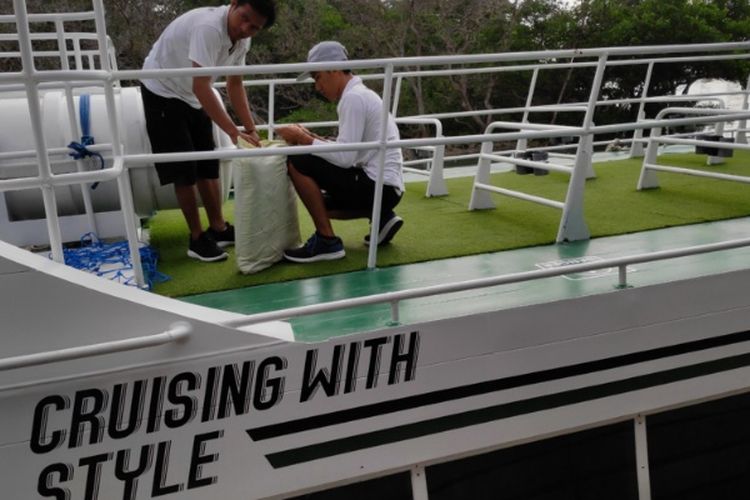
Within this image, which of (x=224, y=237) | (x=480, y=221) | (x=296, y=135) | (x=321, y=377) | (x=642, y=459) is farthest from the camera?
(x=480, y=221)

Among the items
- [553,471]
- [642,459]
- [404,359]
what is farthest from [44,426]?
[642,459]

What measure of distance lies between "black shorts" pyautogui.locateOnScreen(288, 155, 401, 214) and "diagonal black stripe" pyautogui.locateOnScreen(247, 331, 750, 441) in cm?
119

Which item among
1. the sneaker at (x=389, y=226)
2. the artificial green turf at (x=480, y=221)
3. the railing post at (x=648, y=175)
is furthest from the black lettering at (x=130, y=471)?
the railing post at (x=648, y=175)

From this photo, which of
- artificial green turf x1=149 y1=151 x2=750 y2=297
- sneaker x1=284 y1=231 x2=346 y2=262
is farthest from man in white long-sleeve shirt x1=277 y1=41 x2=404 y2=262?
artificial green turf x1=149 y1=151 x2=750 y2=297

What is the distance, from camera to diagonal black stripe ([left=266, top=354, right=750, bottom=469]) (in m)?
2.59

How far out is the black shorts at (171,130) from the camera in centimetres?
344

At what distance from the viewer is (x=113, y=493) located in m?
2.39

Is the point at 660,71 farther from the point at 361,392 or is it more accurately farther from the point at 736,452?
the point at 361,392

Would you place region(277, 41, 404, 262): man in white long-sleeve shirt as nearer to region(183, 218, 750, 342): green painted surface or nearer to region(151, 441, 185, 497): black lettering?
region(183, 218, 750, 342): green painted surface

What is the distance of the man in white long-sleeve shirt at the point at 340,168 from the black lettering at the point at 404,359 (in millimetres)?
983

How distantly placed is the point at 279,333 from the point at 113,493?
77cm

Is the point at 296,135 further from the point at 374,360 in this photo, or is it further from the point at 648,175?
the point at 648,175

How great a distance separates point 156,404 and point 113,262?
1.11 m

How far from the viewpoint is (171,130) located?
11.6 ft
